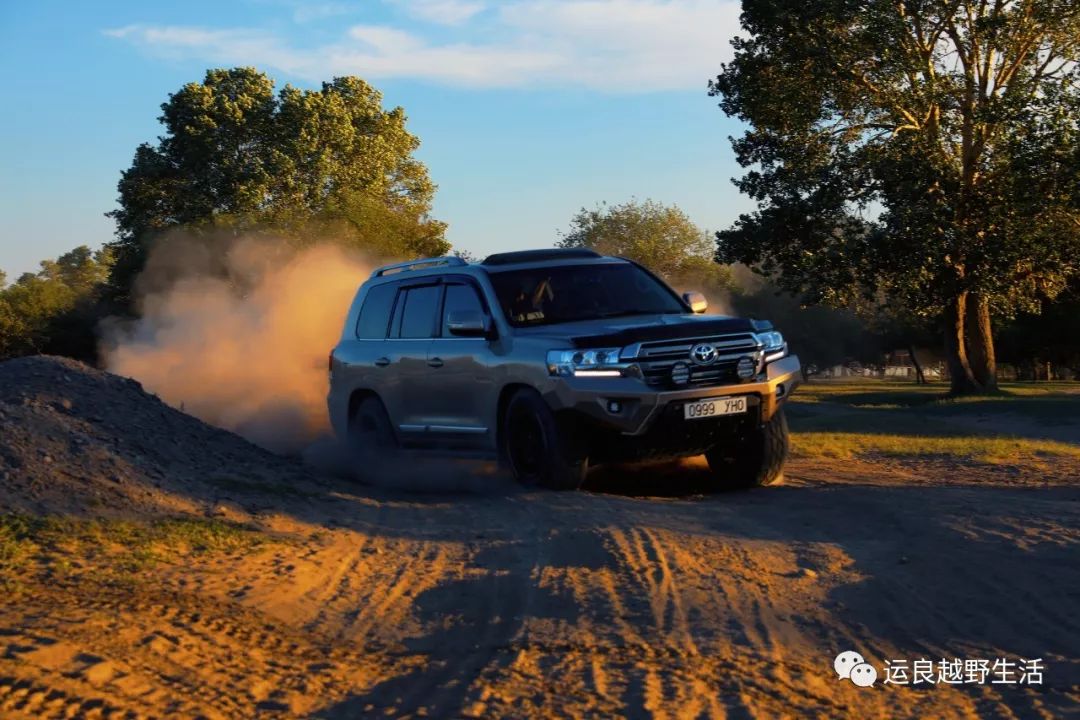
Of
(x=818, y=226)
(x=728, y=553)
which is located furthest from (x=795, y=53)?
(x=728, y=553)

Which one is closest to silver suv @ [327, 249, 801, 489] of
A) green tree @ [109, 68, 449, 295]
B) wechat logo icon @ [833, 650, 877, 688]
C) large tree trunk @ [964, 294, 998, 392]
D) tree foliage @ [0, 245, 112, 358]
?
wechat logo icon @ [833, 650, 877, 688]

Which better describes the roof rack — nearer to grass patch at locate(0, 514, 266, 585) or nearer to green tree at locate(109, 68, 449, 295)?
grass patch at locate(0, 514, 266, 585)

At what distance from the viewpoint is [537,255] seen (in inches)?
401

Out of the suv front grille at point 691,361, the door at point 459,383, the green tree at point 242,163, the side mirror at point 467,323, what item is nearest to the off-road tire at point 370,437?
the door at point 459,383

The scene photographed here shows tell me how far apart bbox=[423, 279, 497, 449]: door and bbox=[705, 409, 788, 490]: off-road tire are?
1981mm

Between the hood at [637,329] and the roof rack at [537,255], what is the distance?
0.97m

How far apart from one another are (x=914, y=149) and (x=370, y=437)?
19900 mm

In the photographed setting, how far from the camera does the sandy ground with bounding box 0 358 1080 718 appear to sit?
167 inches

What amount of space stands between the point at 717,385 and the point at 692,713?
484 cm

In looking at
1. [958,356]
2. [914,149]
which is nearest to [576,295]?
[914,149]

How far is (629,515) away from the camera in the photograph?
7609 millimetres

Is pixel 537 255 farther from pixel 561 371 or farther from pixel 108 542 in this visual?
pixel 108 542

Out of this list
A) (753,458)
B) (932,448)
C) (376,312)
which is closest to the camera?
(753,458)

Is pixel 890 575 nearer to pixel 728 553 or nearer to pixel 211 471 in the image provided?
pixel 728 553
